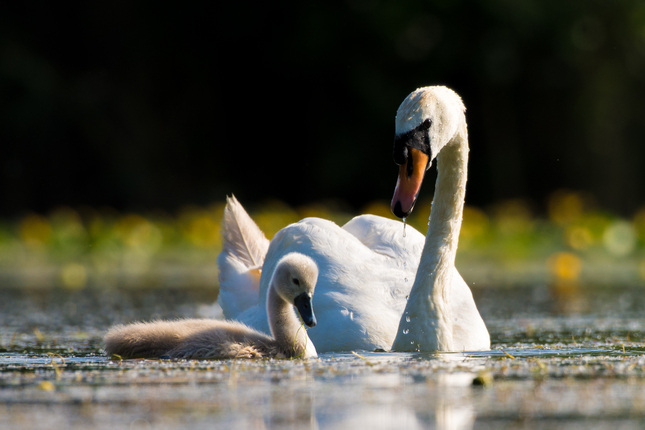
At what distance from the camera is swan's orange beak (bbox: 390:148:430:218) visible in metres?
4.11

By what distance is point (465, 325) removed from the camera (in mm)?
4766

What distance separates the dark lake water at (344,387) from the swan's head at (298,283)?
→ 232mm

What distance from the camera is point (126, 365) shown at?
13.0 ft

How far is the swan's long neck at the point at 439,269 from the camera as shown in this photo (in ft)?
14.5

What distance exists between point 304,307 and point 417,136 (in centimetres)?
84

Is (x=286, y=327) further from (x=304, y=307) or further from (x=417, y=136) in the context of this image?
(x=417, y=136)

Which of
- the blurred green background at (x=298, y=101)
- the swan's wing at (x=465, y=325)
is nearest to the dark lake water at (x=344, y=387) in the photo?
the swan's wing at (x=465, y=325)

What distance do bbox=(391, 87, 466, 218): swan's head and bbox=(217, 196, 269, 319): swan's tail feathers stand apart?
5.45 ft

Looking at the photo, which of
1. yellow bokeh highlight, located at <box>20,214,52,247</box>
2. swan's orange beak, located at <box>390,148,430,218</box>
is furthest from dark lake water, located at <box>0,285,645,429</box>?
yellow bokeh highlight, located at <box>20,214,52,247</box>

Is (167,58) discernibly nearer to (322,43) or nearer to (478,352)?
(322,43)

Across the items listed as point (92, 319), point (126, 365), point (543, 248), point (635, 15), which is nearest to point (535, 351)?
point (126, 365)

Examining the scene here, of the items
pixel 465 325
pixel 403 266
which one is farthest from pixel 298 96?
pixel 465 325

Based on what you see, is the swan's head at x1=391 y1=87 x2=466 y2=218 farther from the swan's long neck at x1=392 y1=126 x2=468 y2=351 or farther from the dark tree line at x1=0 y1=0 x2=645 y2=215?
the dark tree line at x1=0 y1=0 x2=645 y2=215

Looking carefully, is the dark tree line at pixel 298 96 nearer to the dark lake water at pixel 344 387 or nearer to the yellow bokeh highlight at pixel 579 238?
the yellow bokeh highlight at pixel 579 238
